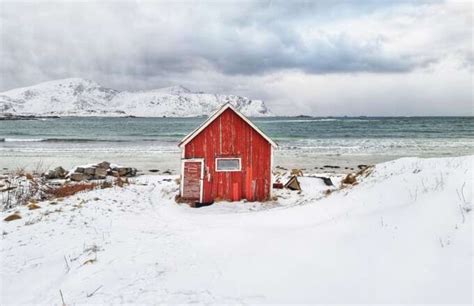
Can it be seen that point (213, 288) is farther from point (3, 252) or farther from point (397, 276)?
point (3, 252)

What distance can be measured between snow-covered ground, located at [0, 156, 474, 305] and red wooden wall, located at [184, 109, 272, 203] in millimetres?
5383

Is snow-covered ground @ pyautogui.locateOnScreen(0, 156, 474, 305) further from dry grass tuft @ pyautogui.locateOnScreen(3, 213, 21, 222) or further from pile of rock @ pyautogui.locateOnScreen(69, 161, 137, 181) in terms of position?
pile of rock @ pyautogui.locateOnScreen(69, 161, 137, 181)

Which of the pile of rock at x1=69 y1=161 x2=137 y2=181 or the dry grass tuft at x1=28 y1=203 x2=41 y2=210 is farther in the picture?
the pile of rock at x1=69 y1=161 x2=137 y2=181

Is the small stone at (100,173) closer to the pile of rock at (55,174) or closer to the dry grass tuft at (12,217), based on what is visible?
the pile of rock at (55,174)

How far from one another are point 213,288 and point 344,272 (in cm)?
234

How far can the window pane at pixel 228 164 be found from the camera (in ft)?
58.0

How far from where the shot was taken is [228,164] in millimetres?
17734

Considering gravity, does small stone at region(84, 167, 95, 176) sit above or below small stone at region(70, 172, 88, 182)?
above

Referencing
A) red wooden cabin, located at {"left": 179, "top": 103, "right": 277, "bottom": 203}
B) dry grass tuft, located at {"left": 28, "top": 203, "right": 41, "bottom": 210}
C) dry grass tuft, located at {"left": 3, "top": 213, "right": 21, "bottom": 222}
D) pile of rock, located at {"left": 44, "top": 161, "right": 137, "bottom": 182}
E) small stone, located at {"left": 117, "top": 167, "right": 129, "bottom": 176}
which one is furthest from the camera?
small stone, located at {"left": 117, "top": 167, "right": 129, "bottom": 176}

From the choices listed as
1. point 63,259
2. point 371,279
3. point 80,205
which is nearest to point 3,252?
point 63,259

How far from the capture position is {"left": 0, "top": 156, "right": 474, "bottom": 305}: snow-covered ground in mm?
5840

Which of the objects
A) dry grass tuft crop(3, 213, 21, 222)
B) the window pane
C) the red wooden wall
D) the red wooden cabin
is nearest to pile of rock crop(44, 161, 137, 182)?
the red wooden cabin

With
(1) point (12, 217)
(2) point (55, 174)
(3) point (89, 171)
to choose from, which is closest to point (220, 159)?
(1) point (12, 217)

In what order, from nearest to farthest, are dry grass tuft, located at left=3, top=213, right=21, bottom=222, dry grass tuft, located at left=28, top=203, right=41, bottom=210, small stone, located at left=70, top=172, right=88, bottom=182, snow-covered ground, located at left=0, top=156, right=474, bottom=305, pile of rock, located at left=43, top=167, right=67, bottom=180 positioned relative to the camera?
1. snow-covered ground, located at left=0, top=156, right=474, bottom=305
2. dry grass tuft, located at left=3, top=213, right=21, bottom=222
3. dry grass tuft, located at left=28, top=203, right=41, bottom=210
4. small stone, located at left=70, top=172, right=88, bottom=182
5. pile of rock, located at left=43, top=167, right=67, bottom=180
